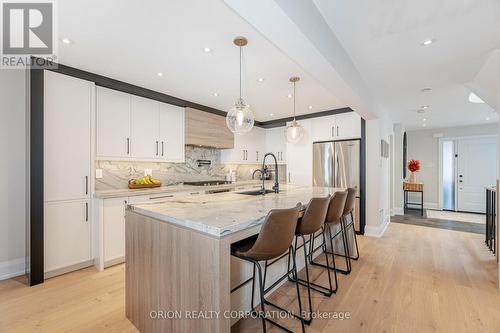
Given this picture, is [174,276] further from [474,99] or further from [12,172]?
[474,99]

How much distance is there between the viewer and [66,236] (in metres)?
Answer: 2.60

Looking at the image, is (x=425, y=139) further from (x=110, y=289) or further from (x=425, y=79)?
(x=110, y=289)

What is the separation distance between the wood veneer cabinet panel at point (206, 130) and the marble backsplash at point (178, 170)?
0.42 m

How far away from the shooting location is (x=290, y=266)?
2445 mm

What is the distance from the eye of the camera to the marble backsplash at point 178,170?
3.30 meters

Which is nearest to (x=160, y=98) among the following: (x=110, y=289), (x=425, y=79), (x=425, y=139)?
(x=110, y=289)

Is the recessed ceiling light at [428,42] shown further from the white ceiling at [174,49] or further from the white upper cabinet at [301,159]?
the white upper cabinet at [301,159]

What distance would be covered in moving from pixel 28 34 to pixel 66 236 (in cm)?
203

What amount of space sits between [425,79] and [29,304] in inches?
193

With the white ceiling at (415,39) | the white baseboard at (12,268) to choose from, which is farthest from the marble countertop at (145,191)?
the white ceiling at (415,39)

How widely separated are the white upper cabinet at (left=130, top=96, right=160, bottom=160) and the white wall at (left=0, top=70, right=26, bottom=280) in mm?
1136

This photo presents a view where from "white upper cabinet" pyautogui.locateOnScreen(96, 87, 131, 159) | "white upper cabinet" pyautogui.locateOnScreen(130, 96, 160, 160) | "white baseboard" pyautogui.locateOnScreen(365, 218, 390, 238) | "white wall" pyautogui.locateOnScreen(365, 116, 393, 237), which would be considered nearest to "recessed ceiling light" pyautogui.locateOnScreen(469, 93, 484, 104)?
"white wall" pyautogui.locateOnScreen(365, 116, 393, 237)

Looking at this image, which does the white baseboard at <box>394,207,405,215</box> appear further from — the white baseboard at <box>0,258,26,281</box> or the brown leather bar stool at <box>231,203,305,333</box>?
the white baseboard at <box>0,258,26,281</box>

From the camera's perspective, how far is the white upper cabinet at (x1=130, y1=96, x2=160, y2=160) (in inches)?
129
